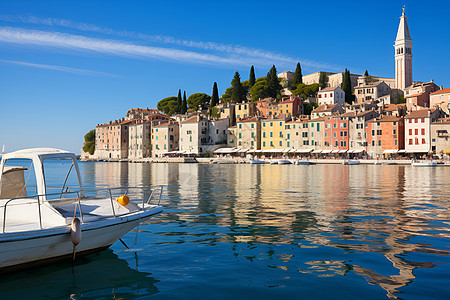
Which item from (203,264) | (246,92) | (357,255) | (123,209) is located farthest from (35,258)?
(246,92)

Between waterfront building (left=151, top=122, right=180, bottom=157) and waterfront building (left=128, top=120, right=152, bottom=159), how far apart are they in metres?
3.12

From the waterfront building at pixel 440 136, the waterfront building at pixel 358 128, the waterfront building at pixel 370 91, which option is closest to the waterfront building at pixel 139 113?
the waterfront building at pixel 370 91

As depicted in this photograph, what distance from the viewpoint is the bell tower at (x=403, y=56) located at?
376 ft

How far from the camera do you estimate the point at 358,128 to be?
79.1 meters

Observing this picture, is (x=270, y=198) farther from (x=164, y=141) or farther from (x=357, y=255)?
(x=164, y=141)

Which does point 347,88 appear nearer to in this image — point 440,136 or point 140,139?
point 440,136

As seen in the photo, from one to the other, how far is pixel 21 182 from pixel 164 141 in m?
96.3

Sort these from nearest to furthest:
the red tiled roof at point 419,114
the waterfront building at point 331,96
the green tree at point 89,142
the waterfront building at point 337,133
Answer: the red tiled roof at point 419,114
the waterfront building at point 337,133
the waterfront building at point 331,96
the green tree at point 89,142

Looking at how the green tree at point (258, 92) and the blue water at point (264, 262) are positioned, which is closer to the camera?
the blue water at point (264, 262)

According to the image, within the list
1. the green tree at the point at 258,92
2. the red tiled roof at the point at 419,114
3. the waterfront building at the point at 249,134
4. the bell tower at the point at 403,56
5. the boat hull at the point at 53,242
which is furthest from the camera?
the bell tower at the point at 403,56

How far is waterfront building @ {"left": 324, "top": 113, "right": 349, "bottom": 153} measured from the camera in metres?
80.3

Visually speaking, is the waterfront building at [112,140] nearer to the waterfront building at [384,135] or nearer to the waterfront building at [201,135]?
the waterfront building at [201,135]

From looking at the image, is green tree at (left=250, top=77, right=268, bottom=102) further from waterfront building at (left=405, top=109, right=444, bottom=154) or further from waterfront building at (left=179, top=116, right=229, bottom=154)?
waterfront building at (left=405, top=109, right=444, bottom=154)

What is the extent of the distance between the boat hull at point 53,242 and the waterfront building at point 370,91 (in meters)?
102
